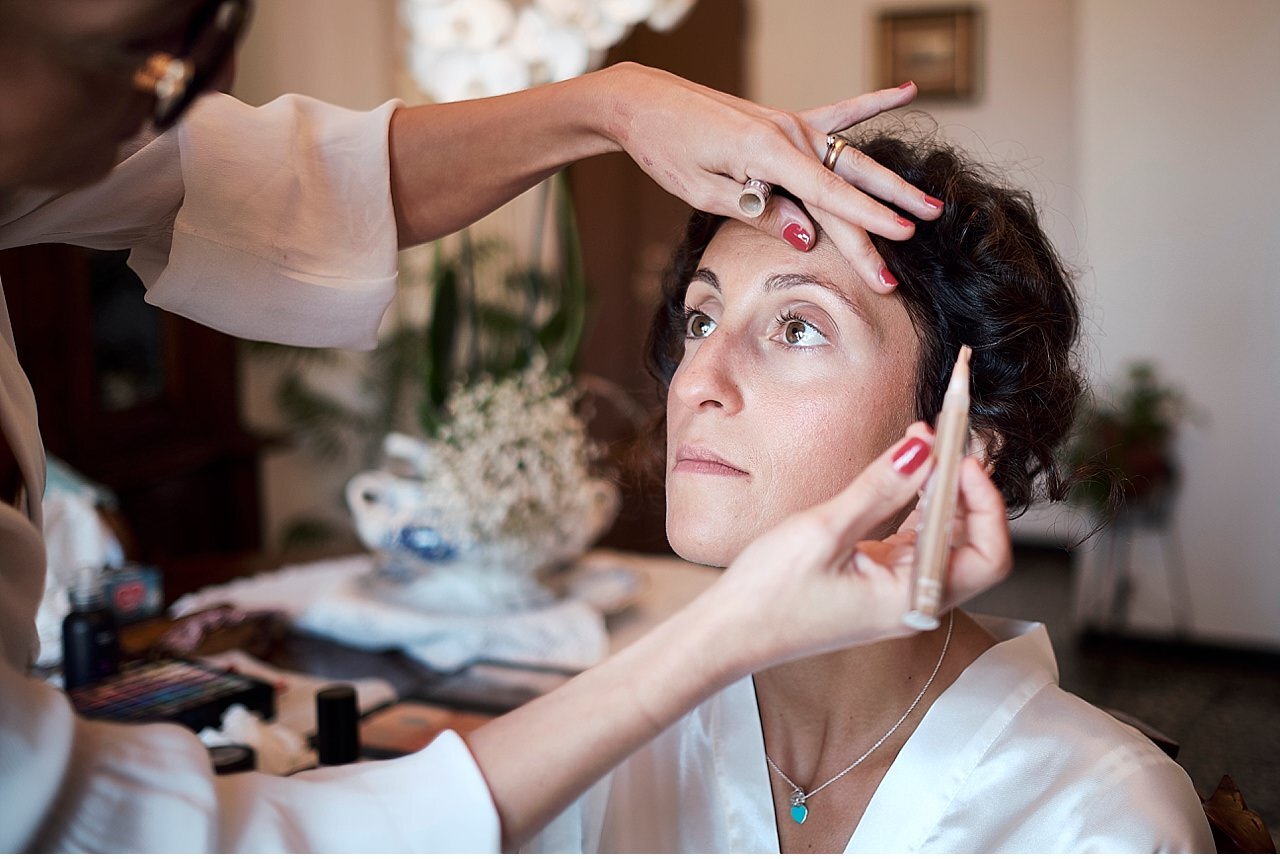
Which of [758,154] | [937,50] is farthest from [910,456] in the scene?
[937,50]

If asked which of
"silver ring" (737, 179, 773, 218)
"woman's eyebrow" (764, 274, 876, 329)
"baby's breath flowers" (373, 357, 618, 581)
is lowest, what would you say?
"baby's breath flowers" (373, 357, 618, 581)

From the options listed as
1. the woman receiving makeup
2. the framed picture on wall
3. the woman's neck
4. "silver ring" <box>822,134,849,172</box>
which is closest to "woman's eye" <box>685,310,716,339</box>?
the woman receiving makeup

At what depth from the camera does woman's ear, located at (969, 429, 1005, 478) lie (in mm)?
1419

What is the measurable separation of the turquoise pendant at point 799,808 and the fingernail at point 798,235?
0.67 m

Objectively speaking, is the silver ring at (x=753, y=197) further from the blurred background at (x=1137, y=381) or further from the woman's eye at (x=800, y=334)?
the blurred background at (x=1137, y=381)

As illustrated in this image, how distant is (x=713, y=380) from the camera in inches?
51.7

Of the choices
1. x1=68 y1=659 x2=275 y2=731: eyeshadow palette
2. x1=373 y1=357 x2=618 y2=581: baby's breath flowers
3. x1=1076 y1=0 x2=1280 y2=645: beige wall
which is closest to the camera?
x1=68 y1=659 x2=275 y2=731: eyeshadow palette

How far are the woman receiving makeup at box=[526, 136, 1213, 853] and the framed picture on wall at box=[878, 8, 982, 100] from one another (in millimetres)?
5043

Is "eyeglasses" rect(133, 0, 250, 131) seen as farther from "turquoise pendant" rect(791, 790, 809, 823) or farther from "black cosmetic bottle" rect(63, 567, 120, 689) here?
"black cosmetic bottle" rect(63, 567, 120, 689)

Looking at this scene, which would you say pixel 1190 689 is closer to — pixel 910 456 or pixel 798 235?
pixel 798 235

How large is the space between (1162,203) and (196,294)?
4367 mm

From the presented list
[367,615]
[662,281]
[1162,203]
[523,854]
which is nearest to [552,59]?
[662,281]

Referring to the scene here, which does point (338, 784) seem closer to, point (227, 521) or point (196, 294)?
point (196, 294)

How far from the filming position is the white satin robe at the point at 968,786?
44.0 inches
